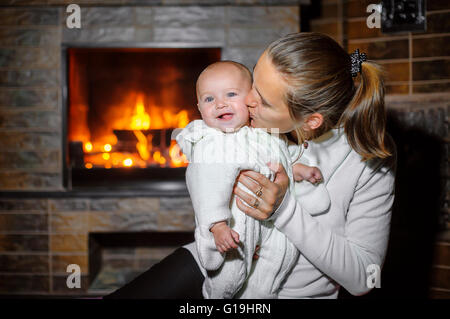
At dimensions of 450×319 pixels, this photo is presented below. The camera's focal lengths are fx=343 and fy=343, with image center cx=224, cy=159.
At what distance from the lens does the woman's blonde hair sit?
60 centimetres

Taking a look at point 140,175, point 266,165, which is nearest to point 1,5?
point 140,175

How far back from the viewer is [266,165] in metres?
0.67

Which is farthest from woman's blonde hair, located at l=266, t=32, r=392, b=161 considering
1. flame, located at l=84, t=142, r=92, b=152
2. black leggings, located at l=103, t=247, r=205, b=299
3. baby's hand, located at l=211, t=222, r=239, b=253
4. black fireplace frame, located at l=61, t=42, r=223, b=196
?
flame, located at l=84, t=142, r=92, b=152

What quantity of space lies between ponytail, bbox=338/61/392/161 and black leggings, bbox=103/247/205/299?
459 millimetres

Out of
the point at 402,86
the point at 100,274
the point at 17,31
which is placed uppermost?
the point at 17,31

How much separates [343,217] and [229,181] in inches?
11.1

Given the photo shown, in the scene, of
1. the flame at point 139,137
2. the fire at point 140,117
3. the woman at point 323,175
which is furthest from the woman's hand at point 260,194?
the fire at point 140,117

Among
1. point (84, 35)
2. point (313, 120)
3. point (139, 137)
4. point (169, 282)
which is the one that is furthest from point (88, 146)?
point (313, 120)

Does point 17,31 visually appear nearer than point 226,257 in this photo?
No

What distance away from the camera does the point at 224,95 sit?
642mm

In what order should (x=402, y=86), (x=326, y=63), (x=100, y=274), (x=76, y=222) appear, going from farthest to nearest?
(x=100, y=274) → (x=76, y=222) → (x=402, y=86) → (x=326, y=63)

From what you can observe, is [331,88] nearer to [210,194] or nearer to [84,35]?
[210,194]

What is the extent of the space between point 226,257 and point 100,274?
103 centimetres
